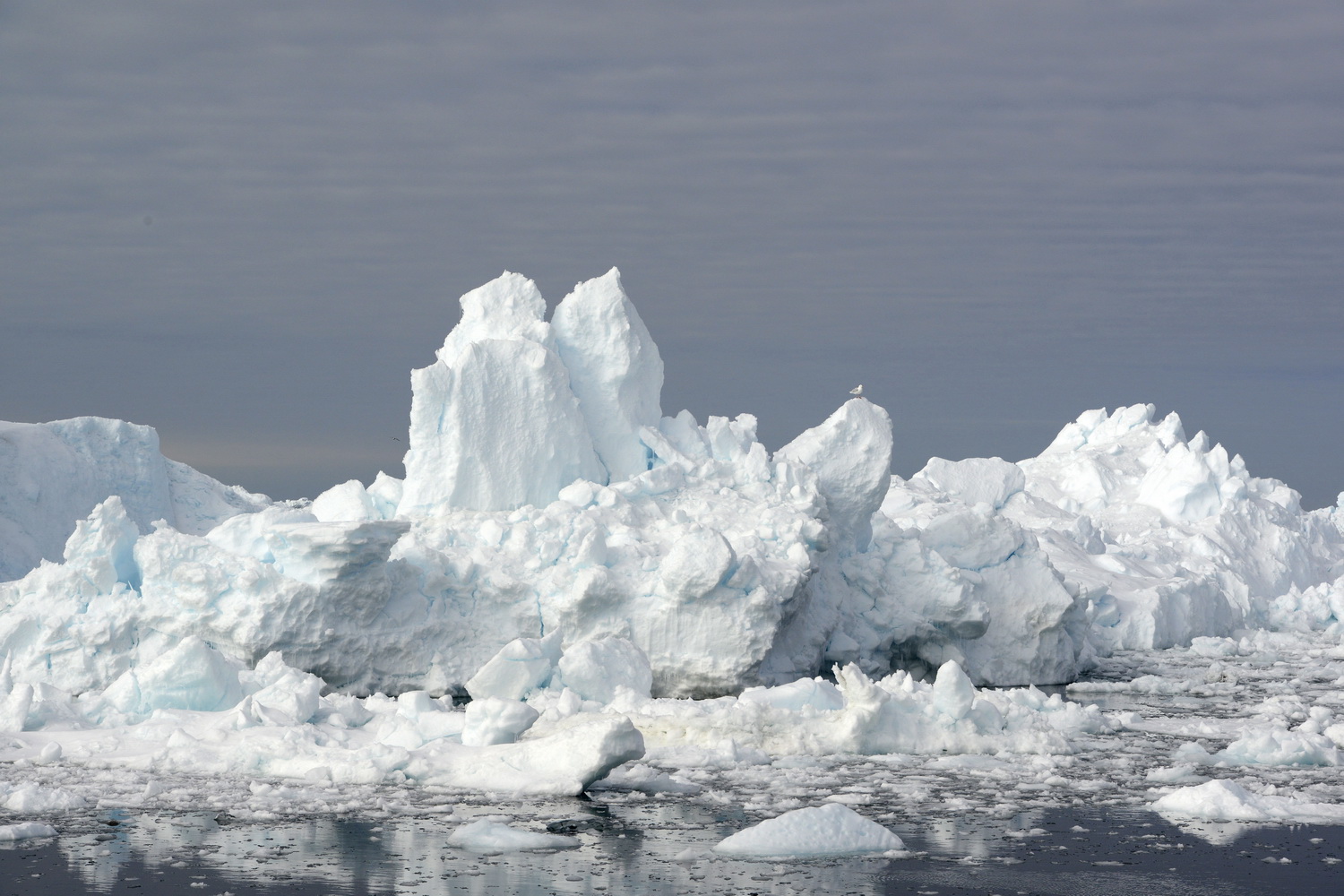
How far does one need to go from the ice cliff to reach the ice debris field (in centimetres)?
4

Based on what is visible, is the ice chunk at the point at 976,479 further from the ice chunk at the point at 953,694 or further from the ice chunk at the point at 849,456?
the ice chunk at the point at 953,694

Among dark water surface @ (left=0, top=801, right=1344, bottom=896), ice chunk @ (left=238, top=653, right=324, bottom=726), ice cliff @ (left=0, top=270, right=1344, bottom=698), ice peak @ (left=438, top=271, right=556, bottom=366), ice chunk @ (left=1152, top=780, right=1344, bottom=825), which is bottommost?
dark water surface @ (left=0, top=801, right=1344, bottom=896)

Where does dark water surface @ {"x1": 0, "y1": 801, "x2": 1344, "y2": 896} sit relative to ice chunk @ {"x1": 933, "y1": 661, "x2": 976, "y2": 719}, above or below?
below

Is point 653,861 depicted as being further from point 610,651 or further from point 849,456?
point 849,456

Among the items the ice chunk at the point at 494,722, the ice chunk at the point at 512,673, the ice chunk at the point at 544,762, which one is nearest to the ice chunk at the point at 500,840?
the ice chunk at the point at 544,762

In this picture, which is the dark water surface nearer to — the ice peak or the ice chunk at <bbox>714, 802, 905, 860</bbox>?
the ice chunk at <bbox>714, 802, 905, 860</bbox>

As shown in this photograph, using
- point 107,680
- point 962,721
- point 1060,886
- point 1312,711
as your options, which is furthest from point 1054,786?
point 107,680

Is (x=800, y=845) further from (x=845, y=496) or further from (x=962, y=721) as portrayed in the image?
(x=845, y=496)

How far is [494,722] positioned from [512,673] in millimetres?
2449

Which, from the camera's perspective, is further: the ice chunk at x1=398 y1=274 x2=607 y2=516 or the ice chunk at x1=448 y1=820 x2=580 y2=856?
the ice chunk at x1=398 y1=274 x2=607 y2=516

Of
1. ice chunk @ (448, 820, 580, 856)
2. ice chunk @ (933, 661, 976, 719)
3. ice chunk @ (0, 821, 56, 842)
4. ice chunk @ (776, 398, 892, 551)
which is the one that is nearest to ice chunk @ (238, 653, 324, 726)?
ice chunk @ (0, 821, 56, 842)

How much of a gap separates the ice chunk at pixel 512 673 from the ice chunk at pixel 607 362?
6.27 metres

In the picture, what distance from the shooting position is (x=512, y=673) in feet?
56.5

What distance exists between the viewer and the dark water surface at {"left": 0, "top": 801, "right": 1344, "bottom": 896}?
401 inches
